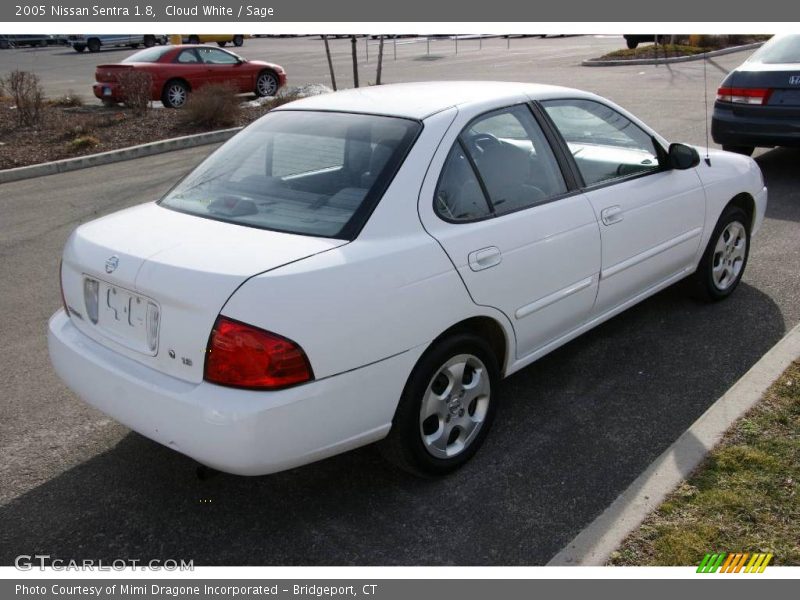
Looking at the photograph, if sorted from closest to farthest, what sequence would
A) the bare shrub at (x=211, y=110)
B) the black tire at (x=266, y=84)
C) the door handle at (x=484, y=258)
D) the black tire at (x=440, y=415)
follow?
the black tire at (x=440, y=415), the door handle at (x=484, y=258), the bare shrub at (x=211, y=110), the black tire at (x=266, y=84)

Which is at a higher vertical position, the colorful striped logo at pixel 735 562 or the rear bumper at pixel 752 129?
the rear bumper at pixel 752 129

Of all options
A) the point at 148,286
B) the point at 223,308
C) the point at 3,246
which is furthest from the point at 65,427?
the point at 3,246

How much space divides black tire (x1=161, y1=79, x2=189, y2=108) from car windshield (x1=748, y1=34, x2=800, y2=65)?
38.7 feet

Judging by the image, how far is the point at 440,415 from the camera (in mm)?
3514

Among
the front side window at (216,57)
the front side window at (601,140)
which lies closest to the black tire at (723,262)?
the front side window at (601,140)

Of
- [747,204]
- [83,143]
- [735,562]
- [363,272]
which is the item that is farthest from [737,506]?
[83,143]

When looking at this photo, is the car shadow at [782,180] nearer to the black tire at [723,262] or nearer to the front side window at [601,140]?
the black tire at [723,262]

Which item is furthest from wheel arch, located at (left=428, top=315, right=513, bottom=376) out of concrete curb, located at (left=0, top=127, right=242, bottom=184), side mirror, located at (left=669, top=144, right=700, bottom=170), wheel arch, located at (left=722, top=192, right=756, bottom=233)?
concrete curb, located at (left=0, top=127, right=242, bottom=184)

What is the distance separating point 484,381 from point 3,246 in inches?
218

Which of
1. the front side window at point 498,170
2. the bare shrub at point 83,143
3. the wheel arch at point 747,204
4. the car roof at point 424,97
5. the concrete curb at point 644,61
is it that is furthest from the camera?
the concrete curb at point 644,61

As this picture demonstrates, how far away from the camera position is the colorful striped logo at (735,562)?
2.91 meters

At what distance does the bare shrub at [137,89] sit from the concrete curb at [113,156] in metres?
2.33

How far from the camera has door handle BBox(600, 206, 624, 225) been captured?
4.18m

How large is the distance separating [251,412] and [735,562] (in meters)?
1.84
